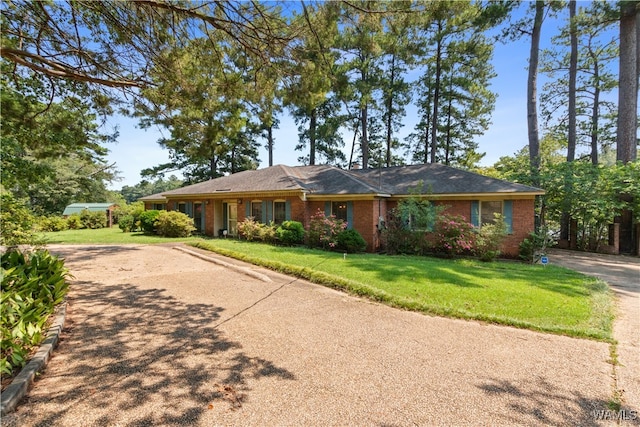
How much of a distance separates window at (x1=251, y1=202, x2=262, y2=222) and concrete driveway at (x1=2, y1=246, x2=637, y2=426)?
10.7 meters

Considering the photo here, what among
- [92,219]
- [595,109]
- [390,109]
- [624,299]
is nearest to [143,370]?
[624,299]

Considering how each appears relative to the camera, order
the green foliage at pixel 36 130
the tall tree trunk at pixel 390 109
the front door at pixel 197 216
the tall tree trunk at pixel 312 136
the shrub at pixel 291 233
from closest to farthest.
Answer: the green foliage at pixel 36 130
the shrub at pixel 291 233
the front door at pixel 197 216
the tall tree trunk at pixel 390 109
the tall tree trunk at pixel 312 136

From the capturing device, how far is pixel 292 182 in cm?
1586

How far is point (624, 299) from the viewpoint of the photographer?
6.56m

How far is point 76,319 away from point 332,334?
14.1 ft

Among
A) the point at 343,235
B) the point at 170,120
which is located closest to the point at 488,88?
the point at 343,235

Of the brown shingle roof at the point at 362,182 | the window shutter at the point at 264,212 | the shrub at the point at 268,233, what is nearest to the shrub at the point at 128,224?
the brown shingle roof at the point at 362,182

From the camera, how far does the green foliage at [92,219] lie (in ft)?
87.2

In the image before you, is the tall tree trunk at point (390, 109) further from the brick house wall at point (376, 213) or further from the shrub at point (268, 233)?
the shrub at point (268, 233)

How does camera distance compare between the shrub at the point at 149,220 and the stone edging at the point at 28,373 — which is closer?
the stone edging at the point at 28,373

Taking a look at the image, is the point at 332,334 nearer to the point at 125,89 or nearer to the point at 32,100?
the point at 125,89

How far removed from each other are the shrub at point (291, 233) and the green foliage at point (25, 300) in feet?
28.1

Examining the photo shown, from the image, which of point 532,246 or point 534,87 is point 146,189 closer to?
point 534,87

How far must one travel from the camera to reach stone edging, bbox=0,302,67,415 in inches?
106
